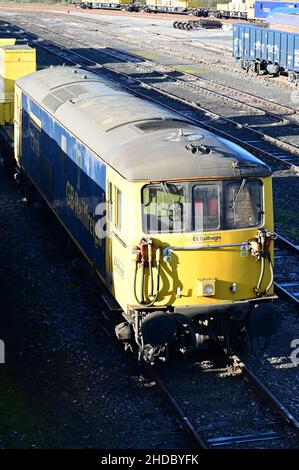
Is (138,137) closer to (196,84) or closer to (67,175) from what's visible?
(67,175)

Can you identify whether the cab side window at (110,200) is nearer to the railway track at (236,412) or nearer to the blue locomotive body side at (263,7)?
the railway track at (236,412)

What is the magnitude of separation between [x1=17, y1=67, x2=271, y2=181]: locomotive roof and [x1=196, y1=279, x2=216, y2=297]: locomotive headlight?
1.24 m

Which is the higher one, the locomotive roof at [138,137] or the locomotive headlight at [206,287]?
the locomotive roof at [138,137]

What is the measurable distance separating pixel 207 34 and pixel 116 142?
46.5 metres

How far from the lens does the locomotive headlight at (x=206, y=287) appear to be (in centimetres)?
1010

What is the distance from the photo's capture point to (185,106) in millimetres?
28750

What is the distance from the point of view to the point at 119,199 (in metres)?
10.4

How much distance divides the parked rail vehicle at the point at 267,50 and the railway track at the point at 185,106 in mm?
4359

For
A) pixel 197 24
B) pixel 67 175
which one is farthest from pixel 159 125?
pixel 197 24

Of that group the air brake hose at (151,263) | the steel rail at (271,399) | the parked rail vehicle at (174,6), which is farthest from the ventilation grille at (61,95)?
the parked rail vehicle at (174,6)

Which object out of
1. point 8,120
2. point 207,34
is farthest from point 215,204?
point 207,34

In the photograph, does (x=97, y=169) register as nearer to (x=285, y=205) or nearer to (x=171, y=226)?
(x=171, y=226)

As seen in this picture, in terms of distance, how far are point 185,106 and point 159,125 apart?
57.3 feet

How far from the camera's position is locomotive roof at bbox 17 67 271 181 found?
32.8ft
